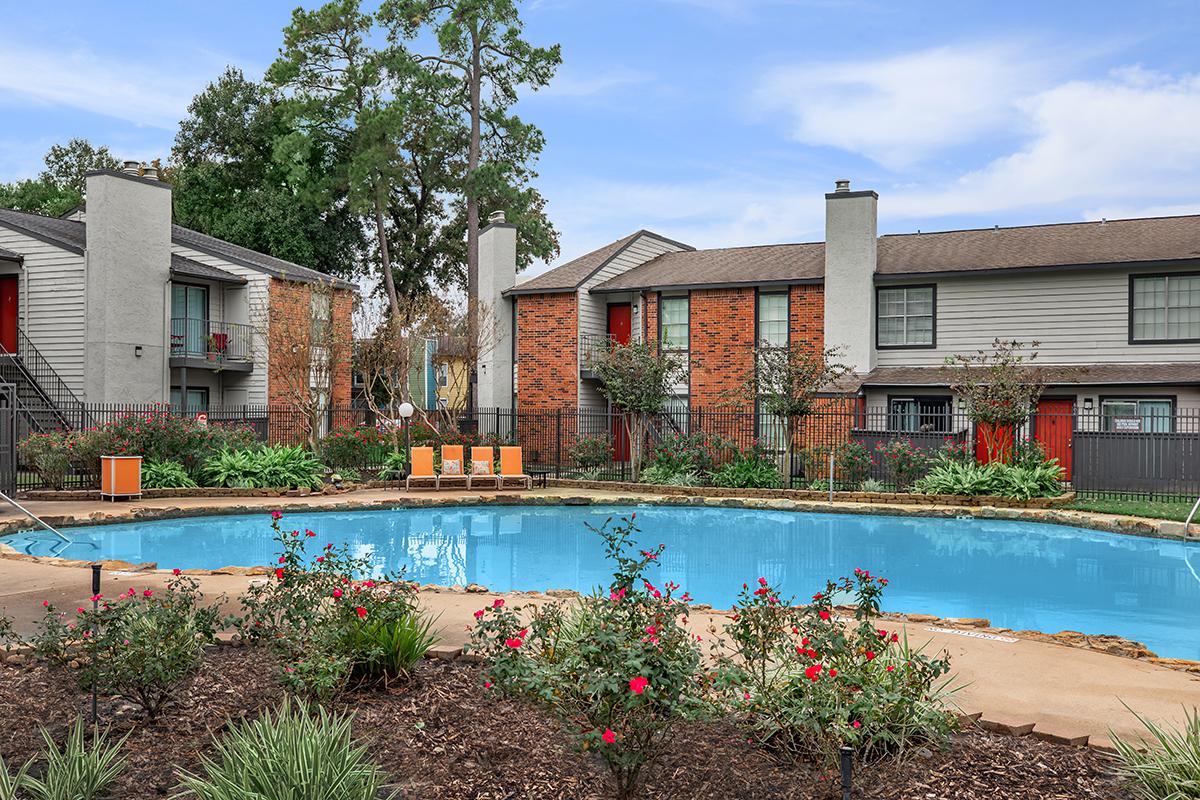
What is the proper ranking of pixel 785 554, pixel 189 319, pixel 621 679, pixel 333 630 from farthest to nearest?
pixel 189 319, pixel 785 554, pixel 333 630, pixel 621 679

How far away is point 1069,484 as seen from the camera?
20.5 metres

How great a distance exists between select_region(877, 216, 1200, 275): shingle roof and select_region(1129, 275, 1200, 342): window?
68cm

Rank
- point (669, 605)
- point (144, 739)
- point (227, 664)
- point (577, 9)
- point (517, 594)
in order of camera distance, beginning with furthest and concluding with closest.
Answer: point (577, 9) < point (517, 594) < point (227, 664) < point (144, 739) < point (669, 605)

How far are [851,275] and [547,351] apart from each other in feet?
29.0

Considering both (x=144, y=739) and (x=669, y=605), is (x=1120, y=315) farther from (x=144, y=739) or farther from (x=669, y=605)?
(x=144, y=739)

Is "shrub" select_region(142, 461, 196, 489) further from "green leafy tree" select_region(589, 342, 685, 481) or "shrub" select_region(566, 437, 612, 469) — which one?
"green leafy tree" select_region(589, 342, 685, 481)

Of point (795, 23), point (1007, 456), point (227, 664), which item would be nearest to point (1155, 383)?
point (1007, 456)

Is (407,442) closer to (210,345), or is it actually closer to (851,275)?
(210,345)

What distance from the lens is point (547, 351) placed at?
93.1 ft

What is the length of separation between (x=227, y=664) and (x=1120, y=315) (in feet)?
73.0

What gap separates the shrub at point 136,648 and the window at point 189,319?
2493 centimetres

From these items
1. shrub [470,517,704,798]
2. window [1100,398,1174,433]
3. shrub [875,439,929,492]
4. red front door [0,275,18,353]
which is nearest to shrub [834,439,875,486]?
shrub [875,439,929,492]

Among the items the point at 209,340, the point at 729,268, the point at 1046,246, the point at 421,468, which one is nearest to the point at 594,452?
the point at 421,468

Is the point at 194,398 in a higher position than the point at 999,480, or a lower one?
higher
